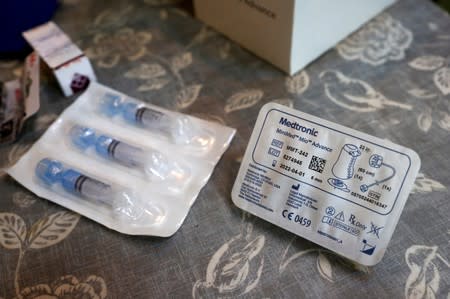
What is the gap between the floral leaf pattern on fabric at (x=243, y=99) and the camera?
0.65 meters

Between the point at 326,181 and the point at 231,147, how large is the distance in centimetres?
17

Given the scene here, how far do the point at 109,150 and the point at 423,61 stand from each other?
1.73 ft

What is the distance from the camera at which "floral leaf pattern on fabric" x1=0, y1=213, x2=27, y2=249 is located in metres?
0.52

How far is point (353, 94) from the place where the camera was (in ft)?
2.12

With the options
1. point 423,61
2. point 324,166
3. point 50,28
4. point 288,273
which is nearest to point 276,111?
point 324,166

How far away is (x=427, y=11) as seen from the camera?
0.75 metres

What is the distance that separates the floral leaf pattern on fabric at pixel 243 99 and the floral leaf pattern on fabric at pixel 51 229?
282 mm

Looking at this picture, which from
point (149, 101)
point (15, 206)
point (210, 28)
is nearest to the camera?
point (15, 206)

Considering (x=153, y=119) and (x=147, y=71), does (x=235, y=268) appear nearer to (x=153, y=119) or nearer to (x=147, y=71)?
(x=153, y=119)

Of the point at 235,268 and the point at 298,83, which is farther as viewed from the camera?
the point at 298,83

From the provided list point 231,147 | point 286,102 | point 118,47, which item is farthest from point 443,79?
point 118,47

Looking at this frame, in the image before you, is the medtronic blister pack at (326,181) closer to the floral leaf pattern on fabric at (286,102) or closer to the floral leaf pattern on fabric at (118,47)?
the floral leaf pattern on fabric at (286,102)

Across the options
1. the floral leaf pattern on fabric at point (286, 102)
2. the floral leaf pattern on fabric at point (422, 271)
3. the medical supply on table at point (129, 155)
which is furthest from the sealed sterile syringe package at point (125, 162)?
the floral leaf pattern on fabric at point (422, 271)

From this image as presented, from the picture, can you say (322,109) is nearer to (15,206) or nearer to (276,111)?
(276,111)
